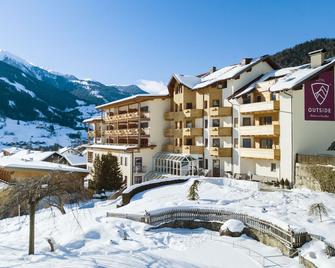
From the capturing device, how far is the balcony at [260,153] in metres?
37.1

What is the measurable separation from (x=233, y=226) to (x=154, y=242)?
4734 millimetres

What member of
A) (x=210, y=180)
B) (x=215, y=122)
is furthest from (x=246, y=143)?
(x=210, y=180)

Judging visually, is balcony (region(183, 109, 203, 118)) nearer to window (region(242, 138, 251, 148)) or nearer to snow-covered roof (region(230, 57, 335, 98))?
snow-covered roof (region(230, 57, 335, 98))

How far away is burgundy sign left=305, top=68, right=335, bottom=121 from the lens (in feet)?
120

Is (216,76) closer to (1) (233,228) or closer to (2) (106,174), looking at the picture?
(2) (106,174)

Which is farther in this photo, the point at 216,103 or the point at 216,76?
the point at 216,76

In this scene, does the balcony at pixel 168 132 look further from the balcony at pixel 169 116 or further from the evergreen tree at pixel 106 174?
the evergreen tree at pixel 106 174

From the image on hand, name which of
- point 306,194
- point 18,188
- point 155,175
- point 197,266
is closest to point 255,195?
point 306,194

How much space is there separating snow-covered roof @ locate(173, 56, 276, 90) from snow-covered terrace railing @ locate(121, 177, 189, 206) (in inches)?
519

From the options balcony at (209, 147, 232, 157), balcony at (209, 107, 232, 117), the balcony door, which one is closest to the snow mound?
balcony at (209, 147, 232, 157)

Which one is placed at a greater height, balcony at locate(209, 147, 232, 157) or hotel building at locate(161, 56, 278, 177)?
hotel building at locate(161, 56, 278, 177)

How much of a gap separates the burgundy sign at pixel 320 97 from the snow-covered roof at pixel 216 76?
9.00 metres

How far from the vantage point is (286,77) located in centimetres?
3834

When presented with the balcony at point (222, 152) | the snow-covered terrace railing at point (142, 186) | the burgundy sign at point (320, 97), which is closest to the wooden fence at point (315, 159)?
the burgundy sign at point (320, 97)
